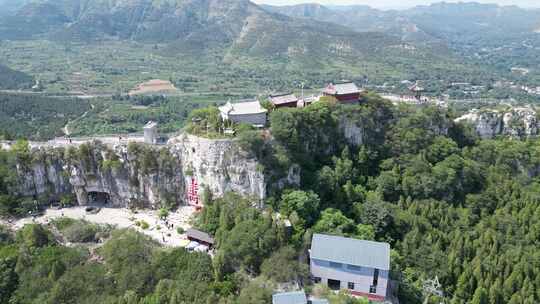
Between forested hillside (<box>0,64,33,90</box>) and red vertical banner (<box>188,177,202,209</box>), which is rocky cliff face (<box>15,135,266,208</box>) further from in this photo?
forested hillside (<box>0,64,33,90</box>)

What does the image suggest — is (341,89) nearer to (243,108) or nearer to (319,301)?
(243,108)

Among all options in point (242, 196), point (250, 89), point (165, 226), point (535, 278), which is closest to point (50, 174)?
point (165, 226)


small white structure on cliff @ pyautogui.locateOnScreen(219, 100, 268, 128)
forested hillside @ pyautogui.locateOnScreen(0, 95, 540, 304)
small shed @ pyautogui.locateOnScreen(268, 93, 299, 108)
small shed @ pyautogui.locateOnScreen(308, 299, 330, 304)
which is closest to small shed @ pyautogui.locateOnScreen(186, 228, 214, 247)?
forested hillside @ pyautogui.locateOnScreen(0, 95, 540, 304)

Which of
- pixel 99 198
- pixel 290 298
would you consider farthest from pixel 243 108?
pixel 290 298

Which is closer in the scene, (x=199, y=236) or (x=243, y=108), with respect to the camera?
(x=199, y=236)

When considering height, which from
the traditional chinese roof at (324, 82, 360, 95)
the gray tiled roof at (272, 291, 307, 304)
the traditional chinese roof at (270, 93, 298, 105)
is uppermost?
the traditional chinese roof at (324, 82, 360, 95)

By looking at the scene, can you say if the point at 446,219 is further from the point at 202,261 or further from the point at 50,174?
the point at 50,174
